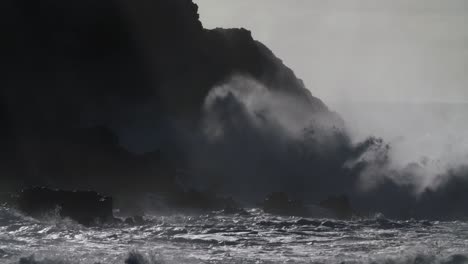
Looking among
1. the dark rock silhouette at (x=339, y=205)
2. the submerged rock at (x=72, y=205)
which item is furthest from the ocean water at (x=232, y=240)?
the dark rock silhouette at (x=339, y=205)

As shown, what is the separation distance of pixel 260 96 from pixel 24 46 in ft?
39.0

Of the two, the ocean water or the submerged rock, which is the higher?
the submerged rock

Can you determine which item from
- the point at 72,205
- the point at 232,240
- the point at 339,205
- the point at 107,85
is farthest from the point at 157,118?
the point at 232,240

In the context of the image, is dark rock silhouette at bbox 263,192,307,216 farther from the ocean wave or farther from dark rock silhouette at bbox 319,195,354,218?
the ocean wave

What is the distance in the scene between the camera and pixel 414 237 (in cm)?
2800

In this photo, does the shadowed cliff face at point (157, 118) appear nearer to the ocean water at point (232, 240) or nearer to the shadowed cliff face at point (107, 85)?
the shadowed cliff face at point (107, 85)

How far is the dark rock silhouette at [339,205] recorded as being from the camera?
32312 mm

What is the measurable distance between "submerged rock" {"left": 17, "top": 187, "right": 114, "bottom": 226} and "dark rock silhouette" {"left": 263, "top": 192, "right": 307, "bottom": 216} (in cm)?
676

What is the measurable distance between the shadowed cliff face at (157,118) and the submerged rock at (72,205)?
10.7 feet

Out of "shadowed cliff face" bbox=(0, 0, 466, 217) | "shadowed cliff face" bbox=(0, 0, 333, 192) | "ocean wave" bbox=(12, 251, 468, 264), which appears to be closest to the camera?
"ocean wave" bbox=(12, 251, 468, 264)

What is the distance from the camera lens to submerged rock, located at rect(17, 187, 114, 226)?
1128 inches

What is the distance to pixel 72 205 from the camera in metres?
28.9

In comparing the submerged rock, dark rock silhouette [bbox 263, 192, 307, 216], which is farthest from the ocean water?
dark rock silhouette [bbox 263, 192, 307, 216]

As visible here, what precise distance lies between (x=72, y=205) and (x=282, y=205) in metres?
8.60
